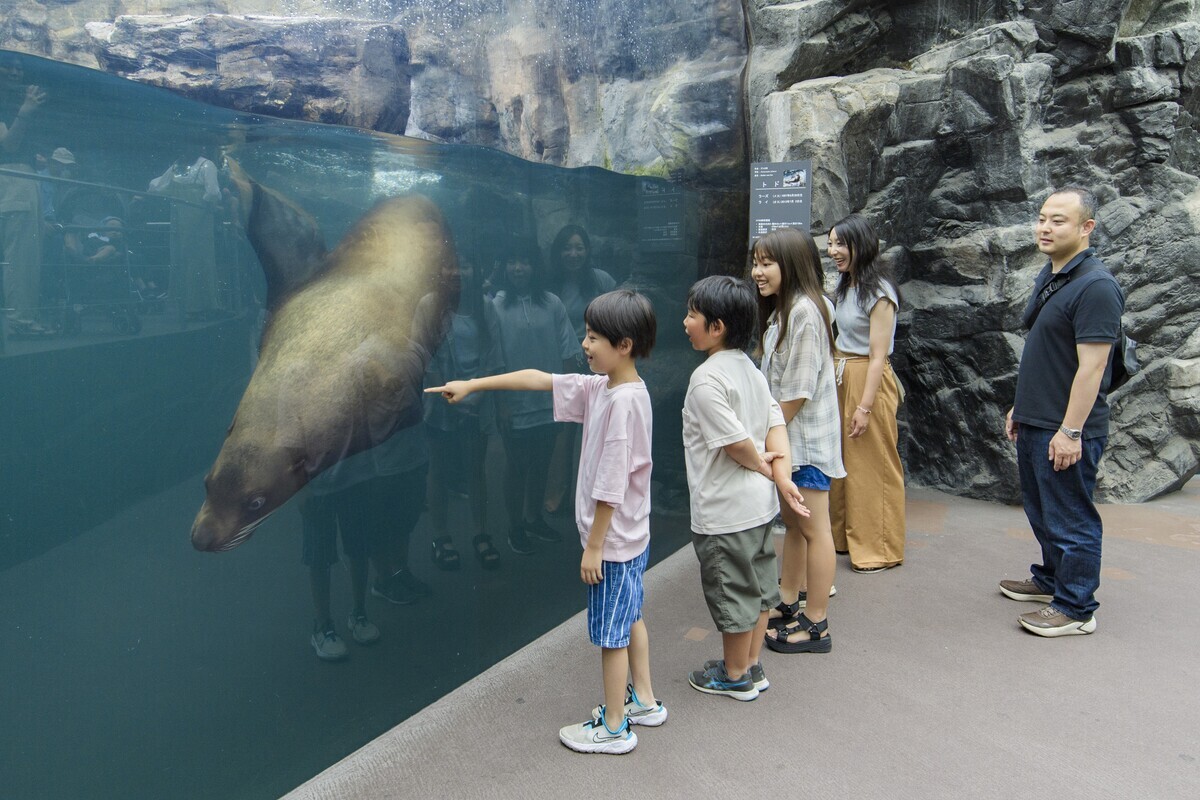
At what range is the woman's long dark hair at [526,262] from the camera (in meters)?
3.05

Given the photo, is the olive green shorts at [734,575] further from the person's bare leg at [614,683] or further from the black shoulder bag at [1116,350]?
the black shoulder bag at [1116,350]

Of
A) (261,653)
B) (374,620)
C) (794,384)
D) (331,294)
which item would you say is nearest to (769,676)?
(794,384)

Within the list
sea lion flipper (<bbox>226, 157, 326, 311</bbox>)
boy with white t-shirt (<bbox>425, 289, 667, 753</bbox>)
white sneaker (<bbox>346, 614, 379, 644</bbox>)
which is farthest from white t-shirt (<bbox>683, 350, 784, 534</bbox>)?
sea lion flipper (<bbox>226, 157, 326, 311</bbox>)

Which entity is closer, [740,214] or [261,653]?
[261,653]

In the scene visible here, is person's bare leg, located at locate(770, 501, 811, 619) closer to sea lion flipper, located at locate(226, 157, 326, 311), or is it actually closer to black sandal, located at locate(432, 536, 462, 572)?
black sandal, located at locate(432, 536, 462, 572)

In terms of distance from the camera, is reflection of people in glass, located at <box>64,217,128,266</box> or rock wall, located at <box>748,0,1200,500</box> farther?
rock wall, located at <box>748,0,1200,500</box>

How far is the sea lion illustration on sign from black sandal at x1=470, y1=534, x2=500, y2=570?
1.99 feet

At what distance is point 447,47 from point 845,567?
3.06 m

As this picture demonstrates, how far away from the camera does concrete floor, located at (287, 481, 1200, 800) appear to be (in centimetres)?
250

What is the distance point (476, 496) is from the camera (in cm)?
303

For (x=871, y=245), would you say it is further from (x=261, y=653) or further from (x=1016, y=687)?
(x=261, y=653)

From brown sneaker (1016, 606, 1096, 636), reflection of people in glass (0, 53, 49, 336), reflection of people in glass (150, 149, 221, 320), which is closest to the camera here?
reflection of people in glass (0, 53, 49, 336)

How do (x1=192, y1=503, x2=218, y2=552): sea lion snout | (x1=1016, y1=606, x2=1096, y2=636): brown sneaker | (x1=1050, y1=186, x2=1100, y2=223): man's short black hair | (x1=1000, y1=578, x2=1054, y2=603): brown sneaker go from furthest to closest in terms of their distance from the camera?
(x1=1000, y1=578, x2=1054, y2=603): brown sneaker → (x1=1016, y1=606, x2=1096, y2=636): brown sneaker → (x1=1050, y1=186, x2=1100, y2=223): man's short black hair → (x1=192, y1=503, x2=218, y2=552): sea lion snout

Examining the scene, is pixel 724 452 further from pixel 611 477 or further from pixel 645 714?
pixel 645 714
